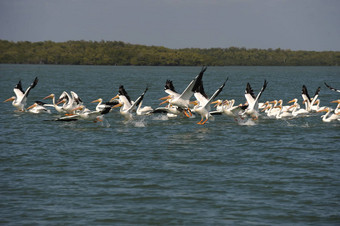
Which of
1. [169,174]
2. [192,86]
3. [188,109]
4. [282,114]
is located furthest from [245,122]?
[169,174]

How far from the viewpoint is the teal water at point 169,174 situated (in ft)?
31.8

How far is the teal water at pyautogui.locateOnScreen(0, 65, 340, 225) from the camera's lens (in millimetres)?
9688

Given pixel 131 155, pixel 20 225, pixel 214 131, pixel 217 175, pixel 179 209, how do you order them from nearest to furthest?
pixel 20 225 < pixel 179 209 < pixel 217 175 < pixel 131 155 < pixel 214 131

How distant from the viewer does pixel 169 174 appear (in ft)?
41.0

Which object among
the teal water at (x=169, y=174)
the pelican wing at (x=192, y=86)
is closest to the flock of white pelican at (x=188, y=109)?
the pelican wing at (x=192, y=86)

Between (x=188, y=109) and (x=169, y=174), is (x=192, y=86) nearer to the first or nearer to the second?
(x=188, y=109)

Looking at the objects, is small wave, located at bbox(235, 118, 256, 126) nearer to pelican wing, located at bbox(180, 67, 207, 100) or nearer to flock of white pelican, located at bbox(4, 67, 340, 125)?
flock of white pelican, located at bbox(4, 67, 340, 125)

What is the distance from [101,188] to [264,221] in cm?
358

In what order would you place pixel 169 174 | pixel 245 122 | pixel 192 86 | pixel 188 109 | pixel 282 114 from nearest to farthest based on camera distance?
pixel 169 174, pixel 192 86, pixel 188 109, pixel 245 122, pixel 282 114

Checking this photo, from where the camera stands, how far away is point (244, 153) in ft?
49.7

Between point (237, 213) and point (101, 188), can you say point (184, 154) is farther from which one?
point (237, 213)

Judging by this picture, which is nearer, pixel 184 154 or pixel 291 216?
pixel 291 216

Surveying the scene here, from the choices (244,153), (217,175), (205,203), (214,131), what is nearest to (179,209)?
(205,203)

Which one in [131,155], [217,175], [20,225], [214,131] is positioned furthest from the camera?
[214,131]
